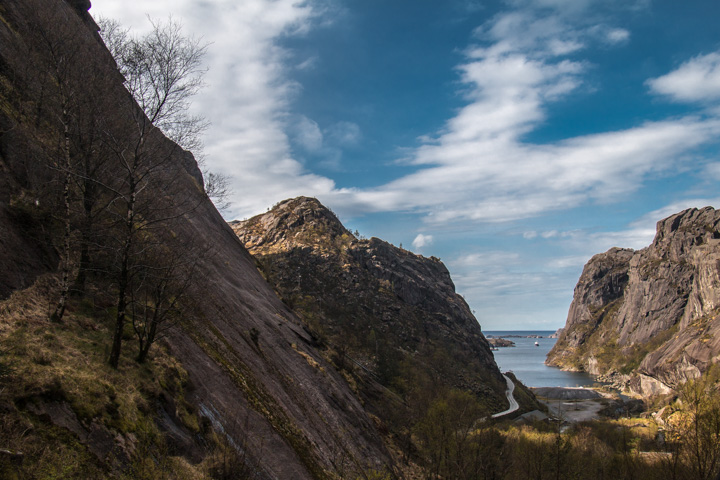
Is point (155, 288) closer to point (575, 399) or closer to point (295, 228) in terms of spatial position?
point (295, 228)

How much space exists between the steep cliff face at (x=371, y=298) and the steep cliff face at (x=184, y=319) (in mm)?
55755

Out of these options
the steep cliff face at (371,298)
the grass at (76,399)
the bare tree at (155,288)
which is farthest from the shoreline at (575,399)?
the grass at (76,399)

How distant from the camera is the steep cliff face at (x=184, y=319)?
14.9m

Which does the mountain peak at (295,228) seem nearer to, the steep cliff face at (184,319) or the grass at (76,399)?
the steep cliff face at (184,319)

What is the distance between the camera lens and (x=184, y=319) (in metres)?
19.3

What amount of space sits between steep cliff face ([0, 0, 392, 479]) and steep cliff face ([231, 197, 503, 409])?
55755mm

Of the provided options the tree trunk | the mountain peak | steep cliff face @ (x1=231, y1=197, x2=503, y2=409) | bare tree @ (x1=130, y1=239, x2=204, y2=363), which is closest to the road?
steep cliff face @ (x1=231, y1=197, x2=503, y2=409)

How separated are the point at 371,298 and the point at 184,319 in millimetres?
113330

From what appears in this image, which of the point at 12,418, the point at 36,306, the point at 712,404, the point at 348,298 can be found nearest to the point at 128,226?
the point at 36,306

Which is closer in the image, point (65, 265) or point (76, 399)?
point (76, 399)

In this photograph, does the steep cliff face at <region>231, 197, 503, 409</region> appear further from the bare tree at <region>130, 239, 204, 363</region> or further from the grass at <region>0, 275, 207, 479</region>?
the grass at <region>0, 275, 207, 479</region>

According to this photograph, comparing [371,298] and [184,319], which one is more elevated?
[371,298]

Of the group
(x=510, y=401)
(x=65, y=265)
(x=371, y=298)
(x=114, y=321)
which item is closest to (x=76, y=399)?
(x=65, y=265)

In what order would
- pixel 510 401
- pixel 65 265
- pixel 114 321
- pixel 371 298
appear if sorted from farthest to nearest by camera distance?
1. pixel 371 298
2. pixel 510 401
3. pixel 114 321
4. pixel 65 265
